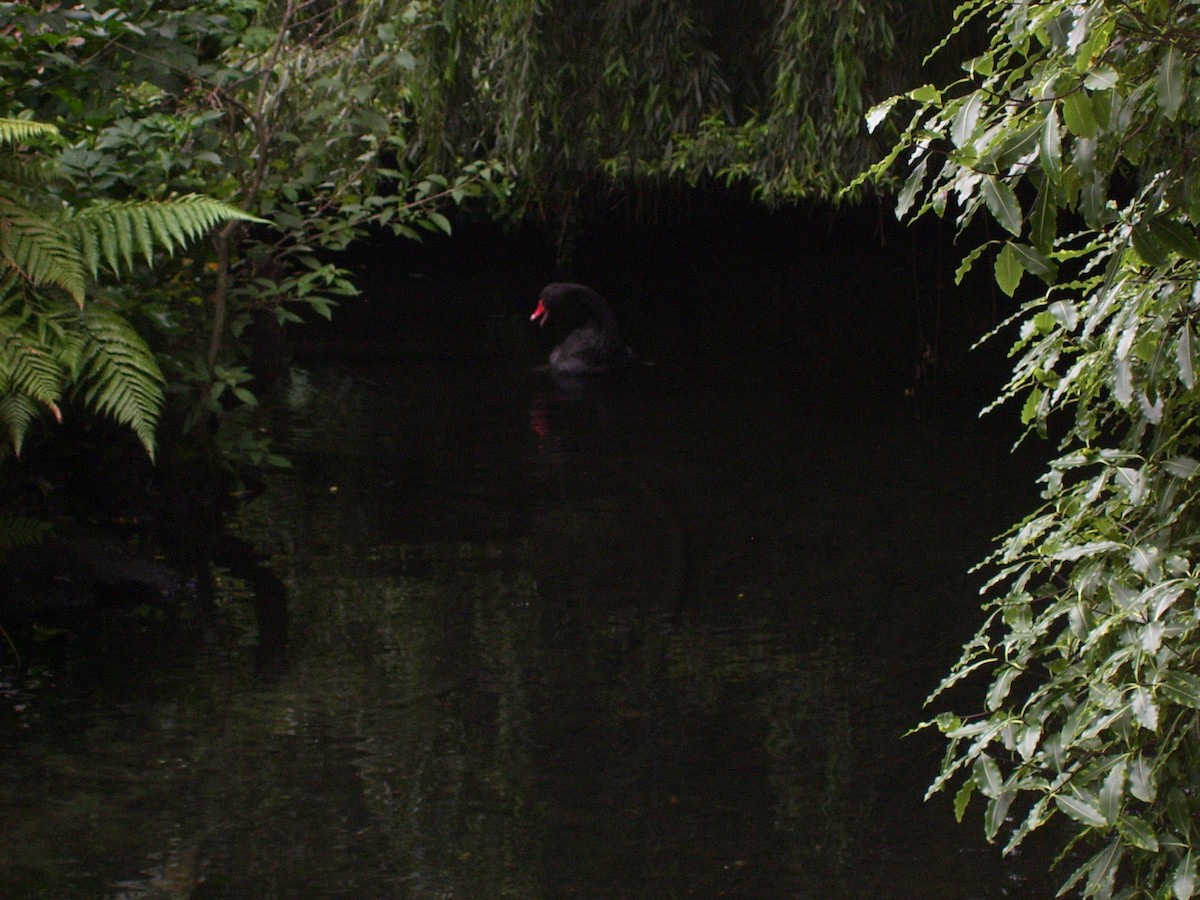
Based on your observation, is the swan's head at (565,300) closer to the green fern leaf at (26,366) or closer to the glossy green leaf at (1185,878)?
the green fern leaf at (26,366)

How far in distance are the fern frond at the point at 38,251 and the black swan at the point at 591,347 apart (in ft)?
14.9

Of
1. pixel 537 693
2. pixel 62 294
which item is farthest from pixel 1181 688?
pixel 62 294

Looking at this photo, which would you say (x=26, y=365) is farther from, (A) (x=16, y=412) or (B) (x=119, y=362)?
(B) (x=119, y=362)

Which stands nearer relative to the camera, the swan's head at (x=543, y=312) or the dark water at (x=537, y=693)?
the dark water at (x=537, y=693)

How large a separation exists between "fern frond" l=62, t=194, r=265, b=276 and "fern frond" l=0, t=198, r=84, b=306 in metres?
0.05

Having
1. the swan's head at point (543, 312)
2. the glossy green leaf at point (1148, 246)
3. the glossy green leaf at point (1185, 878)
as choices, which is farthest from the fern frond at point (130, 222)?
the swan's head at point (543, 312)

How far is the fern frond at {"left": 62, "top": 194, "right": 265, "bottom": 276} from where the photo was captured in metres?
3.52

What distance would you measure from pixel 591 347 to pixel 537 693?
15.3 feet

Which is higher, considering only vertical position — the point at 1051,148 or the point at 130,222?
the point at 130,222

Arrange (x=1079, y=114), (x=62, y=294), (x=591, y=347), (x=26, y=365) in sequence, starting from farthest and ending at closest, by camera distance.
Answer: (x=591, y=347) < (x=62, y=294) < (x=26, y=365) < (x=1079, y=114)

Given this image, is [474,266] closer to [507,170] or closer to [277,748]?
[507,170]

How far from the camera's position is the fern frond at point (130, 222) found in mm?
3521

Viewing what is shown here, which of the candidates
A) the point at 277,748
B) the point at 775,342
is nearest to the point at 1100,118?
the point at 277,748

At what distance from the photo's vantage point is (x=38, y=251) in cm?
342
